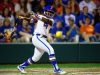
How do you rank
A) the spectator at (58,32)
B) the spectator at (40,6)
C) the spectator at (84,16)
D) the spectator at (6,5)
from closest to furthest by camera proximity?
the spectator at (58,32) < the spectator at (84,16) < the spectator at (40,6) < the spectator at (6,5)

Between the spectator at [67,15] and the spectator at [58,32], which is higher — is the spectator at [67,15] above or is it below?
above

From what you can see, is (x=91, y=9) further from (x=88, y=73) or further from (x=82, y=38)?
(x=88, y=73)

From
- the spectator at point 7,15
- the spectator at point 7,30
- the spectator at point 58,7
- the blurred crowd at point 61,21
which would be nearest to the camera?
the spectator at point 7,30

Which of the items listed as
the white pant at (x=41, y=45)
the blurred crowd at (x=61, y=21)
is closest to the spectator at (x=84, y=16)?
the blurred crowd at (x=61, y=21)

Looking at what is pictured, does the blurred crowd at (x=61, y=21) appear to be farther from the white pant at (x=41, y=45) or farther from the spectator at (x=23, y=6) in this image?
the white pant at (x=41, y=45)

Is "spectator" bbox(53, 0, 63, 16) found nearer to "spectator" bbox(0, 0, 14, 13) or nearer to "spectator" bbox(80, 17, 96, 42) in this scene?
"spectator" bbox(80, 17, 96, 42)

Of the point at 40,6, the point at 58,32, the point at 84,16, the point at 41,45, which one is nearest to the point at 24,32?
the point at 58,32

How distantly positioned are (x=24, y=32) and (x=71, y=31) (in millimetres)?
1851

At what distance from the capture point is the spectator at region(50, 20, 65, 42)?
13.9 meters

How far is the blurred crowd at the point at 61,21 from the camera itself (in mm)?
13742

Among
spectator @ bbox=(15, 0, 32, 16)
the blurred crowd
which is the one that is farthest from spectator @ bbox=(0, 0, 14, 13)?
spectator @ bbox=(15, 0, 32, 16)

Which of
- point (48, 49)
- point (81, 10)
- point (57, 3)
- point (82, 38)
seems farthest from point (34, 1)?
point (48, 49)

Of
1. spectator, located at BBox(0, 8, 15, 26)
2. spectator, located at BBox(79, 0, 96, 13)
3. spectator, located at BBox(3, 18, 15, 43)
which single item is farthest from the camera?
spectator, located at BBox(79, 0, 96, 13)

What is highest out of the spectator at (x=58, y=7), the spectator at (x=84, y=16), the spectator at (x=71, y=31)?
the spectator at (x=58, y=7)
